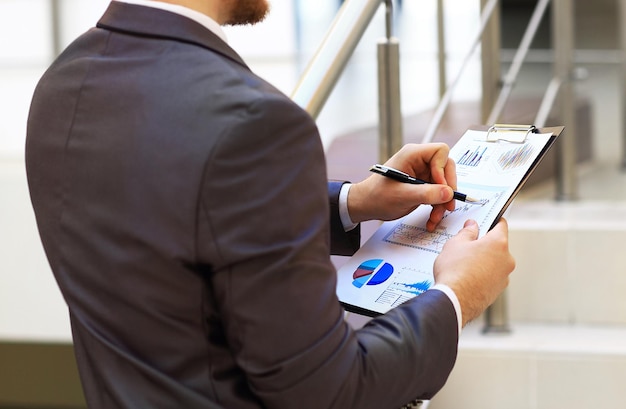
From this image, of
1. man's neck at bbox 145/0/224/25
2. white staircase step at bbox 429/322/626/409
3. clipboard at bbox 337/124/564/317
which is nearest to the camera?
man's neck at bbox 145/0/224/25

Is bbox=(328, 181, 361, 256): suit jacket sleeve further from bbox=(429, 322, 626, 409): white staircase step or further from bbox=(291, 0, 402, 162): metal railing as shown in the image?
bbox=(429, 322, 626, 409): white staircase step

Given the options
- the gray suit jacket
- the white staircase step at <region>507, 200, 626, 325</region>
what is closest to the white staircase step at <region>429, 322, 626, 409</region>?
the white staircase step at <region>507, 200, 626, 325</region>

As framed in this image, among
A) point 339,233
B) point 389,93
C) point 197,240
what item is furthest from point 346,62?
point 197,240

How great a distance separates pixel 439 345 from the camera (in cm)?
86

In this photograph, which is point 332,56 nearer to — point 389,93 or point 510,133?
point 389,93

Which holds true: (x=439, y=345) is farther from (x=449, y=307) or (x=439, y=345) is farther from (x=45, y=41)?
(x=45, y=41)

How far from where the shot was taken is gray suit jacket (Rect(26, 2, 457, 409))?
2.49 feet

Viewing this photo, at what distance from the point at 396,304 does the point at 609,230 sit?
54.0 inches

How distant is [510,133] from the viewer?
1057mm

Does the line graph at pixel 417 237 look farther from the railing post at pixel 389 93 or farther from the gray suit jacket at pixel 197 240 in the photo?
the railing post at pixel 389 93

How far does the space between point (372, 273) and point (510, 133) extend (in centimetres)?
22

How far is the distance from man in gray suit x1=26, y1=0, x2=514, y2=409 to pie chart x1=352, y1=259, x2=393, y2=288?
0.08 metres

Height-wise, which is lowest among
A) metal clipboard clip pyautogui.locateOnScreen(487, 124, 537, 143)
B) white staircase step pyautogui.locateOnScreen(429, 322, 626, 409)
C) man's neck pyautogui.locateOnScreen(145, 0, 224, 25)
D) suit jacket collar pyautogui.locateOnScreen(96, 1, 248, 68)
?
white staircase step pyautogui.locateOnScreen(429, 322, 626, 409)

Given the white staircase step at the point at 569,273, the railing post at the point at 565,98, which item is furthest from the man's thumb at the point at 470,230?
the railing post at the point at 565,98
